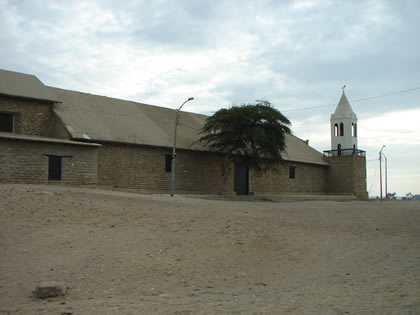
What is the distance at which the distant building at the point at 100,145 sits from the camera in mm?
22672

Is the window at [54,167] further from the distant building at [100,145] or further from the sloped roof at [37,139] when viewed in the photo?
the sloped roof at [37,139]

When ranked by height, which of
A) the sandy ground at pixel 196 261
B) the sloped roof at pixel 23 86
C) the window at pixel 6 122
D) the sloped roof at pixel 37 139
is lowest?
the sandy ground at pixel 196 261

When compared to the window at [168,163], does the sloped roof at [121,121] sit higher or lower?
higher

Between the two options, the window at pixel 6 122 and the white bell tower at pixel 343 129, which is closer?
the window at pixel 6 122

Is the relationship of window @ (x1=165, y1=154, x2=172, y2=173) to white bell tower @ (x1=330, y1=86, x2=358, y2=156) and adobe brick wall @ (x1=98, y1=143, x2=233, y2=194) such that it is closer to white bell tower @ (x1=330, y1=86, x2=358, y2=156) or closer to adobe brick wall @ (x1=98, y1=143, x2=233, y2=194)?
adobe brick wall @ (x1=98, y1=143, x2=233, y2=194)

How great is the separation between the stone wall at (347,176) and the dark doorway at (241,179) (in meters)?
14.9

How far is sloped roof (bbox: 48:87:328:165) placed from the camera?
26.9m

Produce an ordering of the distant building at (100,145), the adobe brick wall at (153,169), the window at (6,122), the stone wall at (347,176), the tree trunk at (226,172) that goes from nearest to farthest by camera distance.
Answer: the distant building at (100,145) → the window at (6,122) → the adobe brick wall at (153,169) → the tree trunk at (226,172) → the stone wall at (347,176)

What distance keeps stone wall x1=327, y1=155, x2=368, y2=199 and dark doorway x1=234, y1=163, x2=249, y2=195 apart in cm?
1487

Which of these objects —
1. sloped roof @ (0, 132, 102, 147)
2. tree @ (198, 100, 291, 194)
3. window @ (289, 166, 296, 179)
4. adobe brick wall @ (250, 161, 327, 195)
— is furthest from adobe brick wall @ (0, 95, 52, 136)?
window @ (289, 166, 296, 179)

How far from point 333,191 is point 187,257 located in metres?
40.9

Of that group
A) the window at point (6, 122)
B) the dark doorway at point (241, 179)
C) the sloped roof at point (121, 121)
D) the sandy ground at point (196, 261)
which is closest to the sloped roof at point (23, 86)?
the sloped roof at point (121, 121)

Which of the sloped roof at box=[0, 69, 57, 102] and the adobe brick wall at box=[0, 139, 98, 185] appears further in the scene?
the sloped roof at box=[0, 69, 57, 102]

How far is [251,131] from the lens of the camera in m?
30.9
